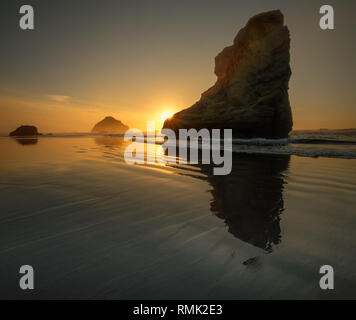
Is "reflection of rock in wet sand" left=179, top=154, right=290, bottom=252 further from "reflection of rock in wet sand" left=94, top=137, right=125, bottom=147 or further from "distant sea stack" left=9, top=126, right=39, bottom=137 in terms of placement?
"distant sea stack" left=9, top=126, right=39, bottom=137

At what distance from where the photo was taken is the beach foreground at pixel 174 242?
120 centimetres

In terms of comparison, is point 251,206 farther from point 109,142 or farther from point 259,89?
point 259,89

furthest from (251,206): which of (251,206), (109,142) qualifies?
(109,142)

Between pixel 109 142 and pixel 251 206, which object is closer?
pixel 251 206

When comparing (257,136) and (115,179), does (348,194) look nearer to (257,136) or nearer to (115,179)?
(115,179)

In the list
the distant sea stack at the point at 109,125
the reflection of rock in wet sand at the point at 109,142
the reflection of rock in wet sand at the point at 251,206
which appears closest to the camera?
the reflection of rock in wet sand at the point at 251,206

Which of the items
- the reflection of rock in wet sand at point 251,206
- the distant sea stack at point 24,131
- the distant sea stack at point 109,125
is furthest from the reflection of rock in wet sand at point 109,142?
the distant sea stack at point 109,125

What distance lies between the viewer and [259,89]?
25.7 metres

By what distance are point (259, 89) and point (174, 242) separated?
2895cm

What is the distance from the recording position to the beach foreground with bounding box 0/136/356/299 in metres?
1.20

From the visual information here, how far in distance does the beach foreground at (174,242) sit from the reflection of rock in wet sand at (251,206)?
0.02 meters

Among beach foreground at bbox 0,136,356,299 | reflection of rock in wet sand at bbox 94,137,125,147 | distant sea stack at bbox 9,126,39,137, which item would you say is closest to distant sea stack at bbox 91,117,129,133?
distant sea stack at bbox 9,126,39,137

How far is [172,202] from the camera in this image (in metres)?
2.82

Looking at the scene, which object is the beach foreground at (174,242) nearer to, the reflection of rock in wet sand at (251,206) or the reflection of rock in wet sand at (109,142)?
the reflection of rock in wet sand at (251,206)
